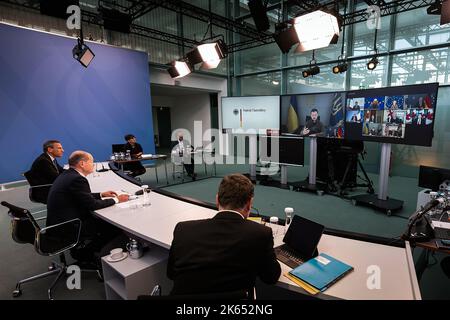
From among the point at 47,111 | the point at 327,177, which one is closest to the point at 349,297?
the point at 327,177

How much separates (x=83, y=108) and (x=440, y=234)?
7207 mm

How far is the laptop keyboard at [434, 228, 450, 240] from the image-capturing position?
1.78 meters

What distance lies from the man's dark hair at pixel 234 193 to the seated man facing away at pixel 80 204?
5.11 feet

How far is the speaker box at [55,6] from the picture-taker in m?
4.98

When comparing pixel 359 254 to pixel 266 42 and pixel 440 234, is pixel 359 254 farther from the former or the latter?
pixel 266 42

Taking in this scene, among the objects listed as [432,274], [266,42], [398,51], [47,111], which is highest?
[266,42]

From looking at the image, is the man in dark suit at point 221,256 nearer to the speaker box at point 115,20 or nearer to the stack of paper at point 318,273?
the stack of paper at point 318,273

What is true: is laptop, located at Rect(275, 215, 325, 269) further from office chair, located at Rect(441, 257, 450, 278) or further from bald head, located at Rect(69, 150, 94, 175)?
bald head, located at Rect(69, 150, 94, 175)

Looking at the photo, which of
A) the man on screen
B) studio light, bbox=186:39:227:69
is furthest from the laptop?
the man on screen

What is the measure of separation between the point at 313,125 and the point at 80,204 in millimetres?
4376

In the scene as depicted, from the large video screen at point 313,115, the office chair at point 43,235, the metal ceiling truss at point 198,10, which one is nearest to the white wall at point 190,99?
the metal ceiling truss at point 198,10

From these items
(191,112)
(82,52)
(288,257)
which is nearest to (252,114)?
(82,52)

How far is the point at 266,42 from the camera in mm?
7883

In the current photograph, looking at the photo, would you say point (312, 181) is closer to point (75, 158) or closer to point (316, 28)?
point (316, 28)
